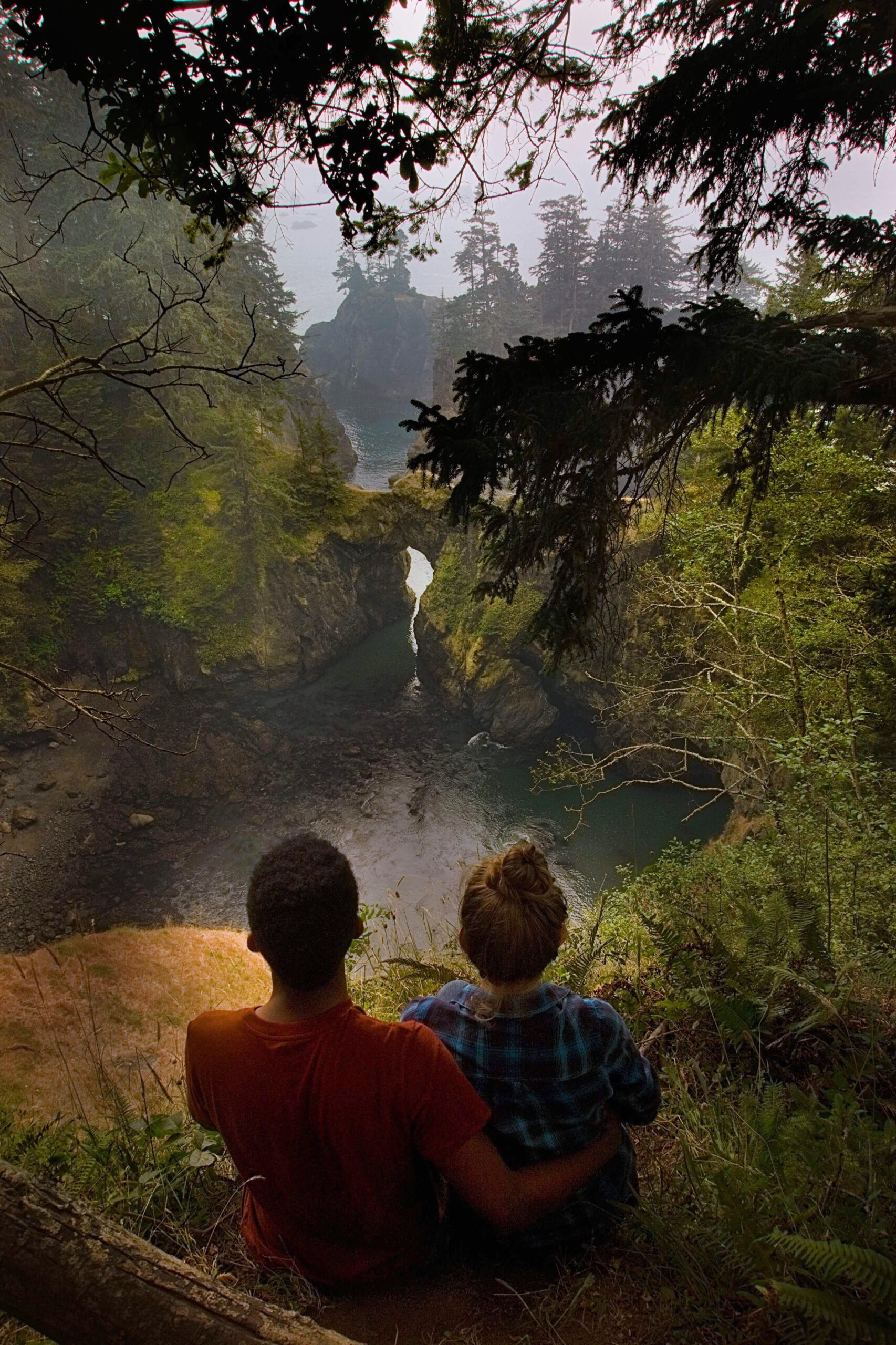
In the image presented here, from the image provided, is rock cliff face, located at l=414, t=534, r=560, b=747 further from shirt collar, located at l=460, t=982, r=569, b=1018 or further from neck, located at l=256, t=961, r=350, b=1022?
neck, located at l=256, t=961, r=350, b=1022

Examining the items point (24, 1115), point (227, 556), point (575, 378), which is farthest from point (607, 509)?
point (227, 556)

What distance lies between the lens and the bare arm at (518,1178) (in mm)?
1535

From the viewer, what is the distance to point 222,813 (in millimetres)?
16078

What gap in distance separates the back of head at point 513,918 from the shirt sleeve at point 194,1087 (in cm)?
72

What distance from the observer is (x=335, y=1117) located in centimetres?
151

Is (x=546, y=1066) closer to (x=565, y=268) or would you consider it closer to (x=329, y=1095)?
(x=329, y=1095)

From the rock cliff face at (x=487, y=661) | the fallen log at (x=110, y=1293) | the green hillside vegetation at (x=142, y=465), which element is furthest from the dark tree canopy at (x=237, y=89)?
the green hillside vegetation at (x=142, y=465)

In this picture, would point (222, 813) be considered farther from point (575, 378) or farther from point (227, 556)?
→ point (575, 378)

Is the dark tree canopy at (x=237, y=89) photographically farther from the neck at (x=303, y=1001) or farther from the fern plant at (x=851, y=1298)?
the fern plant at (x=851, y=1298)

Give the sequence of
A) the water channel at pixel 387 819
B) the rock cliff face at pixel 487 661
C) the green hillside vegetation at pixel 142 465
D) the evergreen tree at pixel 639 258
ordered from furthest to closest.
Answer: the evergreen tree at pixel 639 258 < the rock cliff face at pixel 487 661 < the green hillside vegetation at pixel 142 465 < the water channel at pixel 387 819

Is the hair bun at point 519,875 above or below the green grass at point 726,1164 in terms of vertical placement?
above

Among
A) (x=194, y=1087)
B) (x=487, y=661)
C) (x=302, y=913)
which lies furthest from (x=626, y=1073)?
(x=487, y=661)

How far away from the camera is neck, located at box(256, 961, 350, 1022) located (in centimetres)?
156

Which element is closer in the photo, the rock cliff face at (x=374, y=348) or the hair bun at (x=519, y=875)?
the hair bun at (x=519, y=875)
